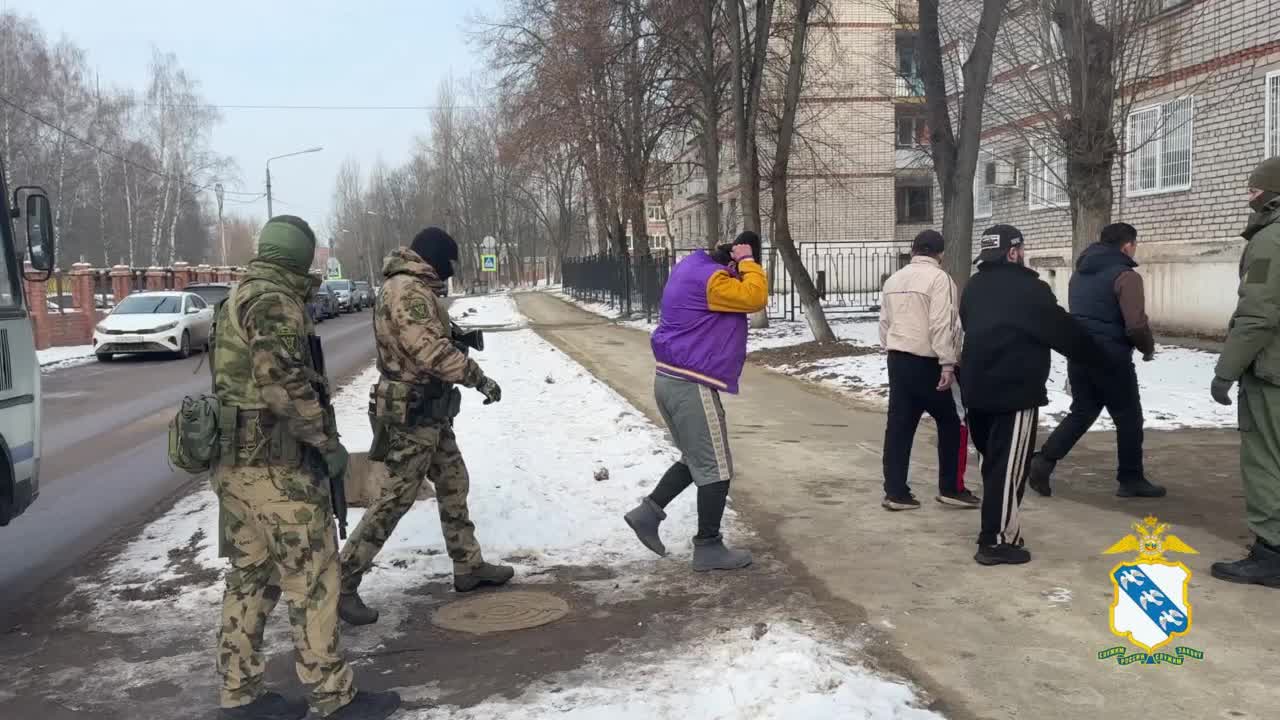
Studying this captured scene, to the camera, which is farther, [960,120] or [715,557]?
[960,120]

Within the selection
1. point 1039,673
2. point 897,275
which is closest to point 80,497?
point 897,275

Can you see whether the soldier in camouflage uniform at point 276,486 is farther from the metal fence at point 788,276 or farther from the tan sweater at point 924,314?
the metal fence at point 788,276

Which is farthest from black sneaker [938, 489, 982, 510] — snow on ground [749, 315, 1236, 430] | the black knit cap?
the black knit cap

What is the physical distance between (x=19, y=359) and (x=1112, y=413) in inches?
263

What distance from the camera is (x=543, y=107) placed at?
28.5m

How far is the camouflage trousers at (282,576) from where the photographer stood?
357cm

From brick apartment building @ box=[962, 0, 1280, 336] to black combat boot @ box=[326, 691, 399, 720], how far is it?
41.5 ft

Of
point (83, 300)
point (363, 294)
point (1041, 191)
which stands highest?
point (1041, 191)

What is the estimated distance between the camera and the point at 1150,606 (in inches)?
174

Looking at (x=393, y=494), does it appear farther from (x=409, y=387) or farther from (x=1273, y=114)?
(x=1273, y=114)

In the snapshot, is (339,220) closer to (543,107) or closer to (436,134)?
(436,134)

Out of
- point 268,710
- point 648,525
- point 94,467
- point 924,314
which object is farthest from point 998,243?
point 94,467

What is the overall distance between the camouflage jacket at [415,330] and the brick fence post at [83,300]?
81.0 feet

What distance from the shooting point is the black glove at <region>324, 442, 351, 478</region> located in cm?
363
